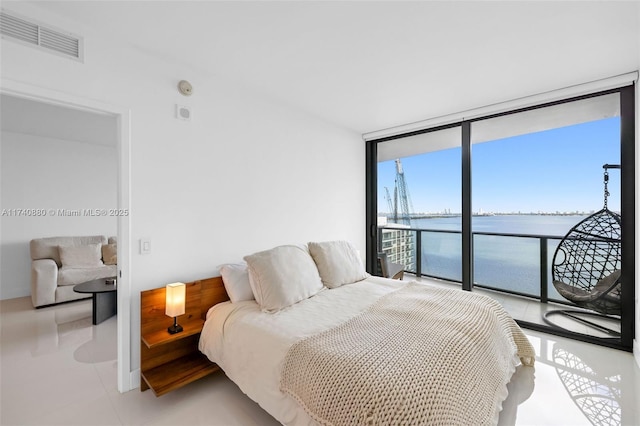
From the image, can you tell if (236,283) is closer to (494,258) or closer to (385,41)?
(385,41)

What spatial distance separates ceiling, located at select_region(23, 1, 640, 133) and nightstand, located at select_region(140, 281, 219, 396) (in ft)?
6.24

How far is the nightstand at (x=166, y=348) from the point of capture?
6.72ft

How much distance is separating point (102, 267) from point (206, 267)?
10.2 ft

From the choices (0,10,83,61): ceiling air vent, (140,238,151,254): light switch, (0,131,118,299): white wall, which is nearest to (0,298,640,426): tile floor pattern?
(140,238,151,254): light switch

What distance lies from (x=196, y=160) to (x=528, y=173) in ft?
13.3

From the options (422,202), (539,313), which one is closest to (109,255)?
(422,202)

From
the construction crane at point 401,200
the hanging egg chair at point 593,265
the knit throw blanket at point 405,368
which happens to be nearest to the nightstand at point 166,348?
the knit throw blanket at point 405,368

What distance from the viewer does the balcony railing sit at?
12.6 feet

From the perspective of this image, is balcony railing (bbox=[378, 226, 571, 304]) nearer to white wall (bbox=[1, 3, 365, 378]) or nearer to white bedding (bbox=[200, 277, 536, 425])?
white wall (bbox=[1, 3, 365, 378])

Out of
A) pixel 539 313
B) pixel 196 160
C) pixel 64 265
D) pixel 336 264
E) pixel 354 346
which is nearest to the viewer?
pixel 354 346

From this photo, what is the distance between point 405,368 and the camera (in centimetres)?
133

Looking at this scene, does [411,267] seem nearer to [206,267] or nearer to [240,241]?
[240,241]

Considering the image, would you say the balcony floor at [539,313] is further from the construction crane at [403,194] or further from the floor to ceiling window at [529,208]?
the construction crane at [403,194]

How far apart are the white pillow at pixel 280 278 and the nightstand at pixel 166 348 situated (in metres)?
0.52
